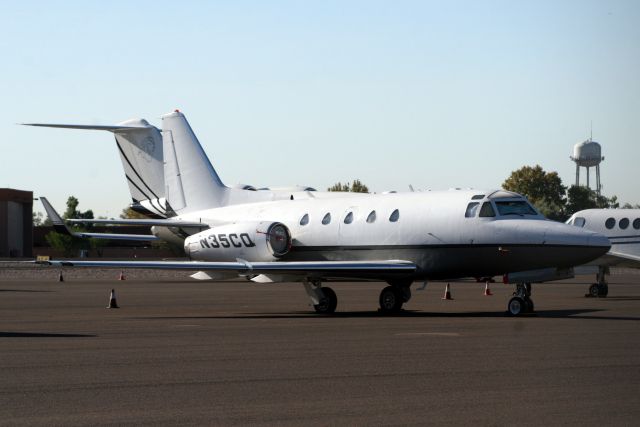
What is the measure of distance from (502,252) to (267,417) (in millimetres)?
15037

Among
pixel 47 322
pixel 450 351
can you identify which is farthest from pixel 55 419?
pixel 47 322

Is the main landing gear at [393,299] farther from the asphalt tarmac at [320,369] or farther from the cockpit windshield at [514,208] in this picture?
the cockpit windshield at [514,208]

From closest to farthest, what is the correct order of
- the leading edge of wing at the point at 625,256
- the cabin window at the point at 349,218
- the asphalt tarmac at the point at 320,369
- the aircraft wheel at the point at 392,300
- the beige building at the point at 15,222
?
the asphalt tarmac at the point at 320,369
the aircraft wheel at the point at 392,300
the cabin window at the point at 349,218
the leading edge of wing at the point at 625,256
the beige building at the point at 15,222

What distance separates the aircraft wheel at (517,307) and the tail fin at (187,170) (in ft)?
37.7

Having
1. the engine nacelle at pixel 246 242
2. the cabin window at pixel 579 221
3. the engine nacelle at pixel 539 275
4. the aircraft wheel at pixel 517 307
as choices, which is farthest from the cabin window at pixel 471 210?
the cabin window at pixel 579 221

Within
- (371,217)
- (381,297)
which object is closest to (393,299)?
(381,297)

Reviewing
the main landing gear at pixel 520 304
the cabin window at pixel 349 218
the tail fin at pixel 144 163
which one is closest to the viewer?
the main landing gear at pixel 520 304

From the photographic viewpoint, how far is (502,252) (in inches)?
935

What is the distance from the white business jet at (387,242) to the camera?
23406 millimetres

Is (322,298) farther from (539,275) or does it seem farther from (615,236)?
(615,236)

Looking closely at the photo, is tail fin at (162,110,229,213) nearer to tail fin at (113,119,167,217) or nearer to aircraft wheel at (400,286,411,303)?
tail fin at (113,119,167,217)

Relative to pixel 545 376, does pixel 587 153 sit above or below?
above

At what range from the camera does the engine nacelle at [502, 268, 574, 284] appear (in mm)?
23406

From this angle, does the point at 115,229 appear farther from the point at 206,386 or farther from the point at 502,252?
the point at 206,386
